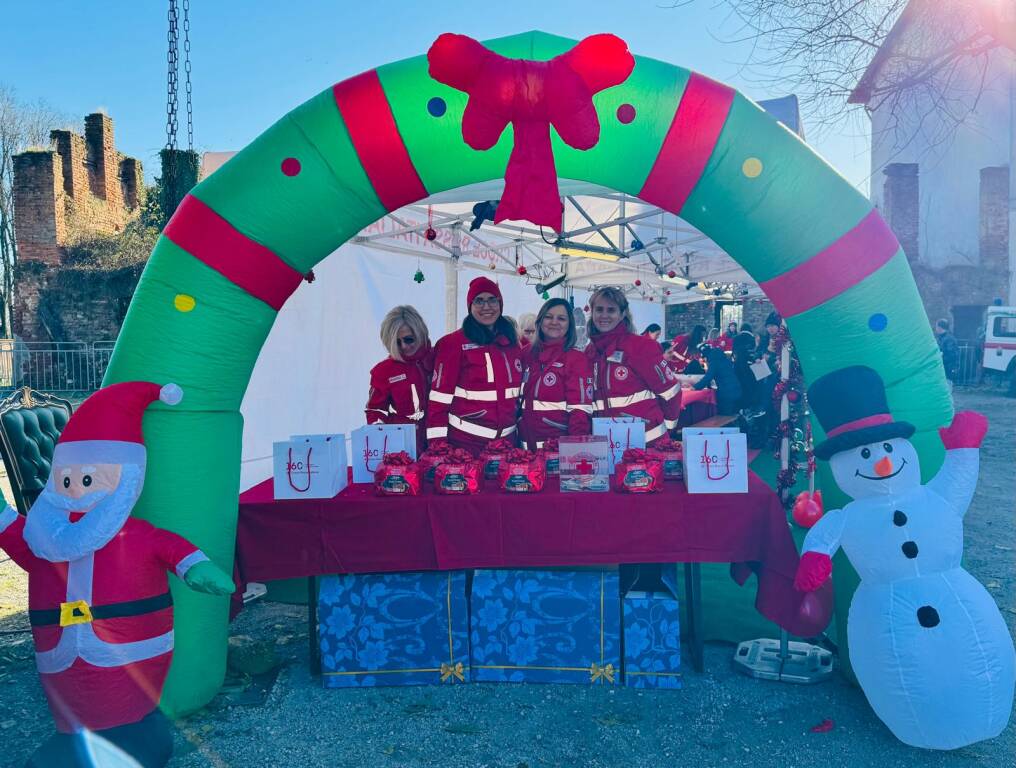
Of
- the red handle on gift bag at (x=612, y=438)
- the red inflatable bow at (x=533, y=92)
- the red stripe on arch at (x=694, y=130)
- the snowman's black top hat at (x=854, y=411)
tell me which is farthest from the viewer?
the red handle on gift bag at (x=612, y=438)

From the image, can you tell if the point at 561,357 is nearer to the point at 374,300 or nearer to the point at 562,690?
the point at 562,690

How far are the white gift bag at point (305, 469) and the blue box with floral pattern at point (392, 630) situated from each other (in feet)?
1.49

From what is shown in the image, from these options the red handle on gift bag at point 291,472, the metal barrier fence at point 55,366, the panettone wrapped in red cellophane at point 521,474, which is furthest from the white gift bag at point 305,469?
the metal barrier fence at point 55,366

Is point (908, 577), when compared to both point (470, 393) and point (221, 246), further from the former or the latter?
point (221, 246)

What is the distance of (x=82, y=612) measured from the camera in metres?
2.57

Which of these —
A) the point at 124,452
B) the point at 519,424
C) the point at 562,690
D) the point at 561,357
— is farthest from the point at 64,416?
the point at 562,690

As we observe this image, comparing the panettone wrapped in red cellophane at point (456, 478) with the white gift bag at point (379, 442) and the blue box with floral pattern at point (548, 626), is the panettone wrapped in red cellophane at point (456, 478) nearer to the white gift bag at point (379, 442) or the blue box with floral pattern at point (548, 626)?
the white gift bag at point (379, 442)

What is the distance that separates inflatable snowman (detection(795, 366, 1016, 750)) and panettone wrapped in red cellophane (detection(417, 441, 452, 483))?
5.26 ft

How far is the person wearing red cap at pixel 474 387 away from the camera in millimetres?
4031

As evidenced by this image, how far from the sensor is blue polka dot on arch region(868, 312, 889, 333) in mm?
2865

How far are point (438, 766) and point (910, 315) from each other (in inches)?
102

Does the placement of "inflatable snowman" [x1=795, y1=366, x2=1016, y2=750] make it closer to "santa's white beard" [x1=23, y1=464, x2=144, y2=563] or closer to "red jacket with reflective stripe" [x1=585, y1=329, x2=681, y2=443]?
"red jacket with reflective stripe" [x1=585, y1=329, x2=681, y2=443]

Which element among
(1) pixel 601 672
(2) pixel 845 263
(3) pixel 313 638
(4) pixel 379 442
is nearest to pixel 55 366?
(3) pixel 313 638

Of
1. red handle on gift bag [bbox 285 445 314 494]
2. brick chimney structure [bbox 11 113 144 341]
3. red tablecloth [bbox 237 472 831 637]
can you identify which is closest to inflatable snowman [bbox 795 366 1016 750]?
red tablecloth [bbox 237 472 831 637]
